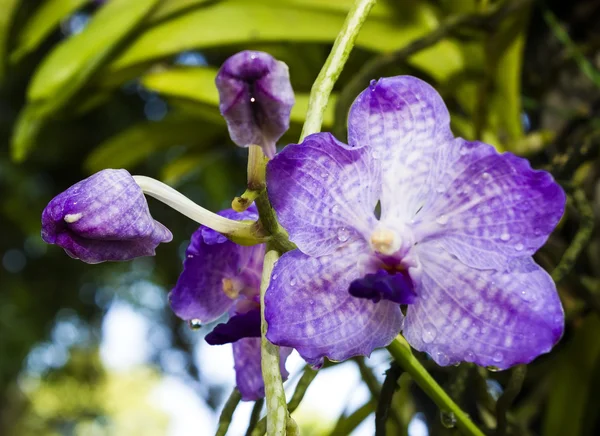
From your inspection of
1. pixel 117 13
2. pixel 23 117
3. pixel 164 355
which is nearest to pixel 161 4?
pixel 117 13

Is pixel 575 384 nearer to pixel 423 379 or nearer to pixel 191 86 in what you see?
pixel 423 379

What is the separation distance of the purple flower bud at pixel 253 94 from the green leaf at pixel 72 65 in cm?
44

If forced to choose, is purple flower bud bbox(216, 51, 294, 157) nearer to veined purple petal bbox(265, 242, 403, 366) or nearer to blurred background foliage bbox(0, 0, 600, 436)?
veined purple petal bbox(265, 242, 403, 366)

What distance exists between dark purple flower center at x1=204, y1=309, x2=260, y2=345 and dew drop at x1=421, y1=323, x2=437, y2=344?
0.28 feet

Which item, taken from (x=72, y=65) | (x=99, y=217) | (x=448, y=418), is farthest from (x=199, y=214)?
(x=72, y=65)

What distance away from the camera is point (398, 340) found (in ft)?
1.01

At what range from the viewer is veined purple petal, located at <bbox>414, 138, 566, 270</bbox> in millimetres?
266

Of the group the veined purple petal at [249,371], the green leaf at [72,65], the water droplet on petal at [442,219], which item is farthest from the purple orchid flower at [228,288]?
the green leaf at [72,65]

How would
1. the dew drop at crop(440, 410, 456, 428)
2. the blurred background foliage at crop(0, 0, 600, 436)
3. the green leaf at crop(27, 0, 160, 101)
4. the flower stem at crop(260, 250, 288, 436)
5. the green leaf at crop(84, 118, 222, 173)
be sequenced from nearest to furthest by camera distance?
1. the flower stem at crop(260, 250, 288, 436)
2. the dew drop at crop(440, 410, 456, 428)
3. the blurred background foliage at crop(0, 0, 600, 436)
4. the green leaf at crop(27, 0, 160, 101)
5. the green leaf at crop(84, 118, 222, 173)

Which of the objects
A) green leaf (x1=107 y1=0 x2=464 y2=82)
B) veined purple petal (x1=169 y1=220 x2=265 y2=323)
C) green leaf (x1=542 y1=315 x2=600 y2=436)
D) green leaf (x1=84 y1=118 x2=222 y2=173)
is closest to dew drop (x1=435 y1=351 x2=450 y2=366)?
veined purple petal (x1=169 y1=220 x2=265 y2=323)

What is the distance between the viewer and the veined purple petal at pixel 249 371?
0.36 m

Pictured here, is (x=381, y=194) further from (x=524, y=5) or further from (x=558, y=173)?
(x=524, y=5)

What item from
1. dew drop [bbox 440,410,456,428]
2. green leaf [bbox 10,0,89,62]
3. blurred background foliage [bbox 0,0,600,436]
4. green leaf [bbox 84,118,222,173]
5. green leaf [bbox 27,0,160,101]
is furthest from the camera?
green leaf [bbox 84,118,222,173]

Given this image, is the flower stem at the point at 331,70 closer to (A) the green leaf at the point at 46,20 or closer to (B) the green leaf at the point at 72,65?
(B) the green leaf at the point at 72,65
